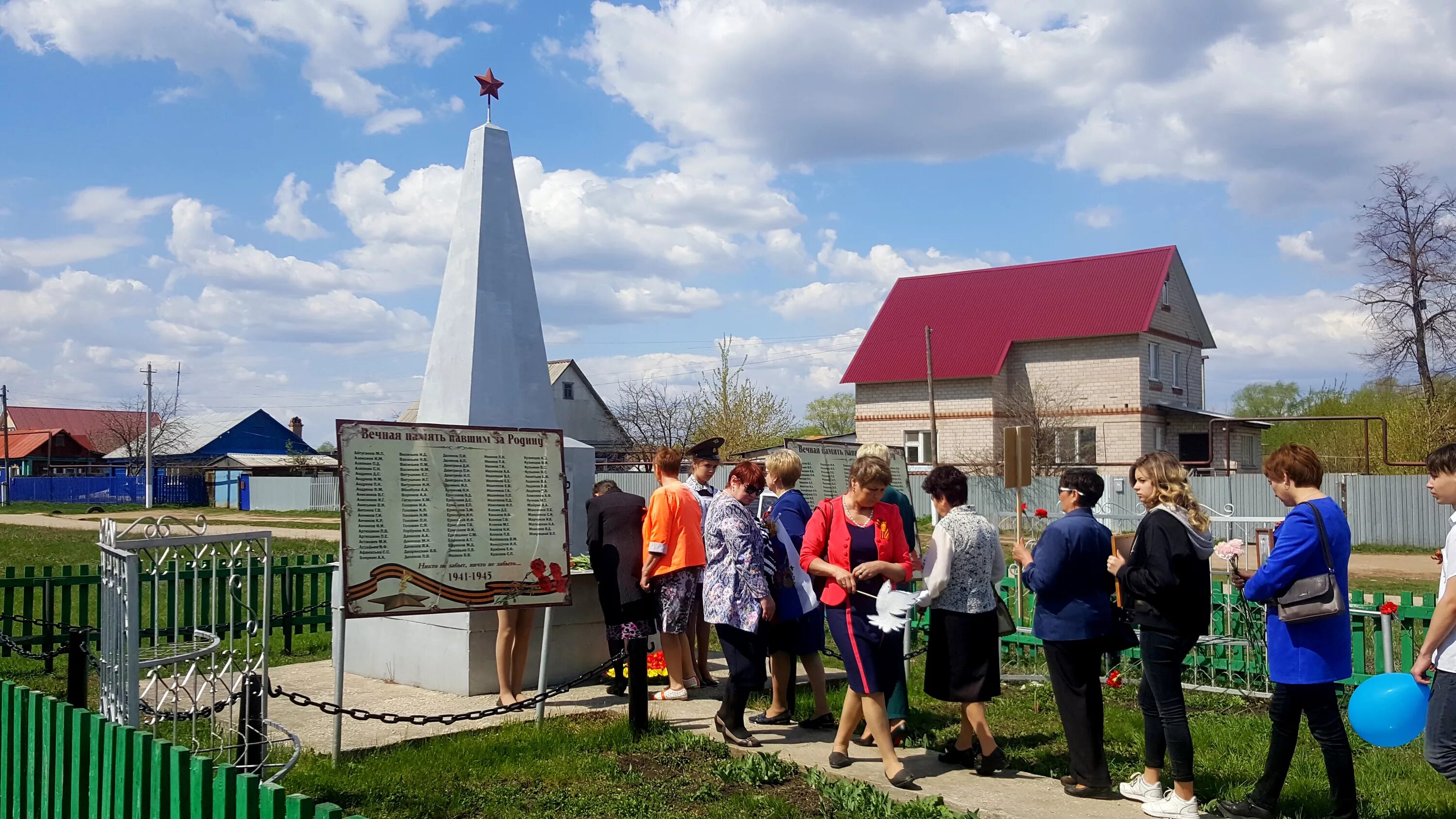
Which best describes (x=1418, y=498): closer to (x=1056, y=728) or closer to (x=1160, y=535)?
(x=1056, y=728)

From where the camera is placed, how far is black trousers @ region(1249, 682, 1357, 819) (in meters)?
4.89

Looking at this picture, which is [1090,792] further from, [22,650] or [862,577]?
[22,650]

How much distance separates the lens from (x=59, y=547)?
23.2 m

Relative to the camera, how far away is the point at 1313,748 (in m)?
6.81

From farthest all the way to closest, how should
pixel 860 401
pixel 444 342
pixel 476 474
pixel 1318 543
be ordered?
pixel 860 401 < pixel 444 342 < pixel 476 474 < pixel 1318 543

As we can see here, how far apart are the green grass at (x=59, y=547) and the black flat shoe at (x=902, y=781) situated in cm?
1594

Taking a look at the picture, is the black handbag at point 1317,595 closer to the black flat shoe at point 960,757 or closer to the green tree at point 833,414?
the black flat shoe at point 960,757

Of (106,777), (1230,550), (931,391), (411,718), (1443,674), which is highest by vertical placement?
(931,391)

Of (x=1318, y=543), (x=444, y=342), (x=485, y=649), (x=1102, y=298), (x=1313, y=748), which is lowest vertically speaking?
(x=1313, y=748)

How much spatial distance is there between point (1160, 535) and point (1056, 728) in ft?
8.67

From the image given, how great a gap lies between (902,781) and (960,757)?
70 cm

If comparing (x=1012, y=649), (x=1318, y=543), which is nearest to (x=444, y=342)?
(x=1012, y=649)

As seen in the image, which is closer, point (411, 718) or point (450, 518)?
point (411, 718)

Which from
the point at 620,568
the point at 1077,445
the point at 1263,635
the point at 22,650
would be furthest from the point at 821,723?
the point at 1077,445
